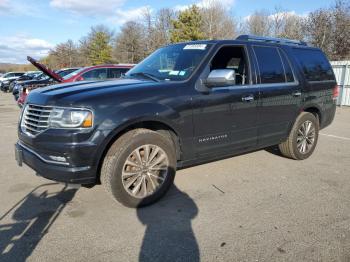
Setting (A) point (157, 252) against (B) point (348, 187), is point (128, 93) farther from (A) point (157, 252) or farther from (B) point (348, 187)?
(B) point (348, 187)

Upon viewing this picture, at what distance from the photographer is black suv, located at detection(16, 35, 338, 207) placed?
3561mm

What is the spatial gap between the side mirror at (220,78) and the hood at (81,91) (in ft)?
2.19

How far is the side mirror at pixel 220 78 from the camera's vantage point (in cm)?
421

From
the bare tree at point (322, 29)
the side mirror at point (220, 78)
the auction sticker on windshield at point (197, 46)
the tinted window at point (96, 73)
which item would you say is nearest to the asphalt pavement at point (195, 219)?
the side mirror at point (220, 78)

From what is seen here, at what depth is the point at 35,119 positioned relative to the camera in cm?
381

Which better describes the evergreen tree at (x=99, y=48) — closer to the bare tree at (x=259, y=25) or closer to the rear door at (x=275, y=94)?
the bare tree at (x=259, y=25)

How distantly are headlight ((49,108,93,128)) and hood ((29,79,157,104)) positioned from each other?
12cm

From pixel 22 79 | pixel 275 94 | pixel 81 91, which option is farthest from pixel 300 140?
pixel 22 79

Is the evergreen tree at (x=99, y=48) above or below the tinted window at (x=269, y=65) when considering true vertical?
above

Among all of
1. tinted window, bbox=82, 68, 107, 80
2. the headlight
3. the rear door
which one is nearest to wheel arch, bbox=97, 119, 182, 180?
the headlight

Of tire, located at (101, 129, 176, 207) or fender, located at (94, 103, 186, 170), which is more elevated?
fender, located at (94, 103, 186, 170)

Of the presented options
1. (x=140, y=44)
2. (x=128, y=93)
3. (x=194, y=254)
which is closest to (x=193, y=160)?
(x=128, y=93)

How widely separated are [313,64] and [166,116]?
138 inches

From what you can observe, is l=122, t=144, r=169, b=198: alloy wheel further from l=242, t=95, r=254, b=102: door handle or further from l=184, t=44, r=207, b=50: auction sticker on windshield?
l=184, t=44, r=207, b=50: auction sticker on windshield
